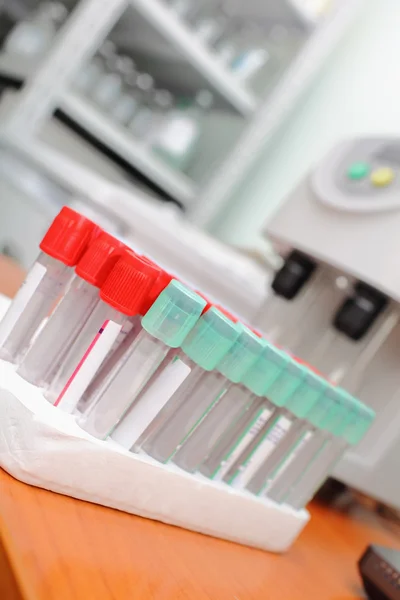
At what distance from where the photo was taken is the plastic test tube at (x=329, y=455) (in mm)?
531

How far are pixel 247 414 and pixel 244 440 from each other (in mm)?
23

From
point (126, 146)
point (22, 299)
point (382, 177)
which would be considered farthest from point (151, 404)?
point (126, 146)

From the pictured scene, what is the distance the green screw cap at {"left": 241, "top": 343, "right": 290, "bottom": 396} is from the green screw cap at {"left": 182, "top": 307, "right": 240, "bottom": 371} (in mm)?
41

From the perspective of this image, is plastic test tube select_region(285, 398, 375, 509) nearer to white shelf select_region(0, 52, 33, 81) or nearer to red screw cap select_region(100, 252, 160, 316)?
red screw cap select_region(100, 252, 160, 316)

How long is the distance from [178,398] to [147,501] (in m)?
0.08

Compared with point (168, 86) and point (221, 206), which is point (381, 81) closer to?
point (221, 206)

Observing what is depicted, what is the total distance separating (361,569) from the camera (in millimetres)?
534

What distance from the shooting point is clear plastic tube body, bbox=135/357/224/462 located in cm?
43

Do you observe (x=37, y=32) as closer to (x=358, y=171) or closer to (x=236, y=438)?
(x=358, y=171)

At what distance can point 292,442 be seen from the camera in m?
0.52

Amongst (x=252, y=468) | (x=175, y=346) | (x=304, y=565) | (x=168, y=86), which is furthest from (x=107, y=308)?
(x=168, y=86)

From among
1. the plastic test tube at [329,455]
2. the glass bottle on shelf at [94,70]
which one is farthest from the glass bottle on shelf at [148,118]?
the plastic test tube at [329,455]

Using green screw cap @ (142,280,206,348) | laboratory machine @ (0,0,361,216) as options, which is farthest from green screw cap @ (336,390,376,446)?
laboratory machine @ (0,0,361,216)

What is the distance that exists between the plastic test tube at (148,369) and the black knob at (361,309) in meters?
0.29
